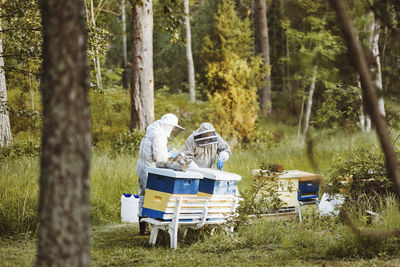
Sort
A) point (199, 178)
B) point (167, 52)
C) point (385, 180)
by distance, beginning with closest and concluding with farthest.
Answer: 1. point (199, 178)
2. point (385, 180)
3. point (167, 52)

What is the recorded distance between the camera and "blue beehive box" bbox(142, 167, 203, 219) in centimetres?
630

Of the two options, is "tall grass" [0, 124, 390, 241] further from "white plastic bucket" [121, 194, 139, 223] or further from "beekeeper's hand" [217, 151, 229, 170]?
"beekeeper's hand" [217, 151, 229, 170]

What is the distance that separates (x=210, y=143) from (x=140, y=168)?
125 cm

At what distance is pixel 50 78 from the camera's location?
6.42 ft

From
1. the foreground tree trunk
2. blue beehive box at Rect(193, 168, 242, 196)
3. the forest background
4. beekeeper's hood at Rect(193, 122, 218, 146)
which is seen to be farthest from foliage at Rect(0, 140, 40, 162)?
the foreground tree trunk

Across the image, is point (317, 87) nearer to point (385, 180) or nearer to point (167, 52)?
point (167, 52)

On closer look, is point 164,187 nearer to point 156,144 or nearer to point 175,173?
point 175,173

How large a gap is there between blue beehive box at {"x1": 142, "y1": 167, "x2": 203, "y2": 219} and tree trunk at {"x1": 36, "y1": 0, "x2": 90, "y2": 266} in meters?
4.24

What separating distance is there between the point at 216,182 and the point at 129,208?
2.68 metres

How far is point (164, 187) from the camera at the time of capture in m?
6.38

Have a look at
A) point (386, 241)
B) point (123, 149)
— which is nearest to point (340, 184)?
point (386, 241)

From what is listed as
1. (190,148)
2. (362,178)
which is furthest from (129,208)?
(362,178)

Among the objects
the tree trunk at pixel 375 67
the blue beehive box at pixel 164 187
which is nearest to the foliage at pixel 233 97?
the tree trunk at pixel 375 67

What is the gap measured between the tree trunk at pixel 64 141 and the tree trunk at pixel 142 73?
11.6 metres
